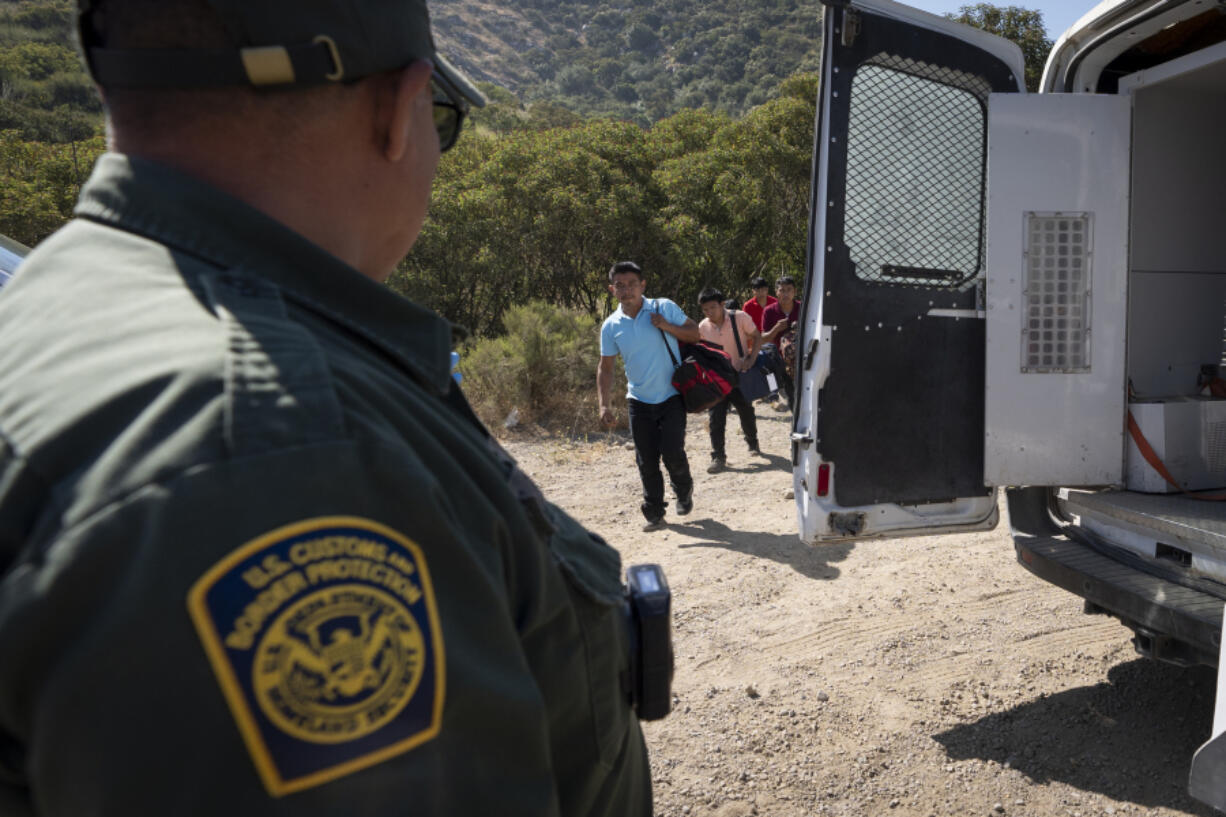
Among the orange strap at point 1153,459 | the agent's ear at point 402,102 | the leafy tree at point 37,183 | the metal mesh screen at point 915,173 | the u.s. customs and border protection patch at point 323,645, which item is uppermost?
the leafy tree at point 37,183

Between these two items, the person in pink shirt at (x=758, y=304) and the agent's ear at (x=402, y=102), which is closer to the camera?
the agent's ear at (x=402, y=102)

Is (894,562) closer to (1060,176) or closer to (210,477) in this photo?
(1060,176)

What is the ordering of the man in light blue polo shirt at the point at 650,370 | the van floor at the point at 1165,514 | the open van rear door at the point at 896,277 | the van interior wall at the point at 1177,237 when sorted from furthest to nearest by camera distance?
the man in light blue polo shirt at the point at 650,370 < the van interior wall at the point at 1177,237 < the open van rear door at the point at 896,277 < the van floor at the point at 1165,514

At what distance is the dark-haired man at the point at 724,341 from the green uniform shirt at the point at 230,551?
7009 mm

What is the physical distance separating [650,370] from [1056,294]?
3.11m

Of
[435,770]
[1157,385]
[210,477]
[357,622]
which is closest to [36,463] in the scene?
[210,477]

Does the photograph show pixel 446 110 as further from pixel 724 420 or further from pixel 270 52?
pixel 724 420

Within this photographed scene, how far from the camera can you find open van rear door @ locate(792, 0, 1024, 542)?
3311 millimetres

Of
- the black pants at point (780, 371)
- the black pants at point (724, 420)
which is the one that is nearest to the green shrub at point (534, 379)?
the black pants at point (780, 371)

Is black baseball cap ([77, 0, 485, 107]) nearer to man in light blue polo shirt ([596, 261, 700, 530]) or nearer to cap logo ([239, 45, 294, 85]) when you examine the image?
cap logo ([239, 45, 294, 85])

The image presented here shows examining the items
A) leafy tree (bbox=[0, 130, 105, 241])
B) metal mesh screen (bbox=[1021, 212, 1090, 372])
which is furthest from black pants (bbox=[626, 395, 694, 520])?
leafy tree (bbox=[0, 130, 105, 241])

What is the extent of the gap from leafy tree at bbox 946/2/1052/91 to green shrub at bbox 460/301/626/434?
7898 mm

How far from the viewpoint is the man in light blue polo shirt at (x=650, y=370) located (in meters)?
6.18

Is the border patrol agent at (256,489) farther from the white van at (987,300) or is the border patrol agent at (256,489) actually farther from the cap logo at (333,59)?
the white van at (987,300)
